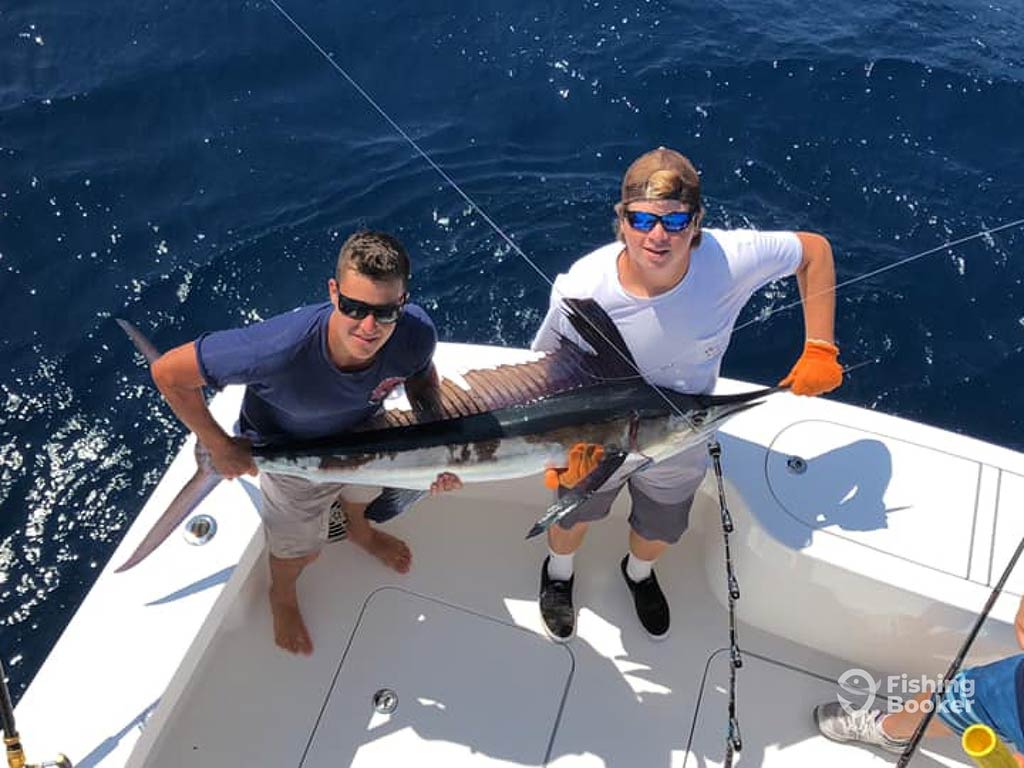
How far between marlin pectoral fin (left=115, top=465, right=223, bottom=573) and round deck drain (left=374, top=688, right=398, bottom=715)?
858mm

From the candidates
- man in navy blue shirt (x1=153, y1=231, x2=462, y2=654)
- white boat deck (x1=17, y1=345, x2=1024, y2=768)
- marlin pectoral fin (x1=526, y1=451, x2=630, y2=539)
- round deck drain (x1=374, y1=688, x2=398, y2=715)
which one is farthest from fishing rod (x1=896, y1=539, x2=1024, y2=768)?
round deck drain (x1=374, y1=688, x2=398, y2=715)

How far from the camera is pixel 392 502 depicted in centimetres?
249

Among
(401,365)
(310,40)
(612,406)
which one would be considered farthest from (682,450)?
(310,40)

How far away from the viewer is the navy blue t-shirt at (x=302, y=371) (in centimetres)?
204

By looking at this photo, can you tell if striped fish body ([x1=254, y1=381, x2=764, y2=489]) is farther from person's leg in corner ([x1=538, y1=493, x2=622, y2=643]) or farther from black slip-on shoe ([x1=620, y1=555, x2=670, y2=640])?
black slip-on shoe ([x1=620, y1=555, x2=670, y2=640])

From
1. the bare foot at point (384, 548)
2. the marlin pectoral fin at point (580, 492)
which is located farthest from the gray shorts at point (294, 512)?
the marlin pectoral fin at point (580, 492)

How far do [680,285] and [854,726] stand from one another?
1.43 metres

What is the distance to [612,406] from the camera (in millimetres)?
2408

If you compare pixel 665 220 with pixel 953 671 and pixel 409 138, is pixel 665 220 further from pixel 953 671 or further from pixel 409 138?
pixel 409 138

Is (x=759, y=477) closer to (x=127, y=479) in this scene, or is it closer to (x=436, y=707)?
(x=436, y=707)

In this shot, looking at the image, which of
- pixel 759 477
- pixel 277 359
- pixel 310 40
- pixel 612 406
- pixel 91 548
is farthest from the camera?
pixel 310 40

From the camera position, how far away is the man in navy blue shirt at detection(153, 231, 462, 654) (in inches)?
78.0

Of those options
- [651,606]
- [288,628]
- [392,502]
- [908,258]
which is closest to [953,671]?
[651,606]

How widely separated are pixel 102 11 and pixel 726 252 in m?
5.37
